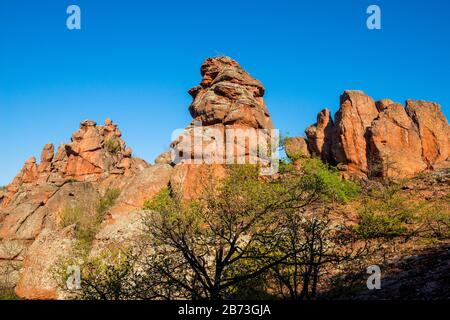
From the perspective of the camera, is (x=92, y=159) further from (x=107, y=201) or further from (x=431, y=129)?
(x=431, y=129)

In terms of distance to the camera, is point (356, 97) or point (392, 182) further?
point (356, 97)

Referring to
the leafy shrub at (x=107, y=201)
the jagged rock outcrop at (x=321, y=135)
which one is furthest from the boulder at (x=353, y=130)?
the leafy shrub at (x=107, y=201)

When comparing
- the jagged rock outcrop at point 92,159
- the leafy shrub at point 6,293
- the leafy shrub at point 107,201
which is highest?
the jagged rock outcrop at point 92,159

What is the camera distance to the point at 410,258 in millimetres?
16156

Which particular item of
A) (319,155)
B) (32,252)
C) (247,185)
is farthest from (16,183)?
(247,185)

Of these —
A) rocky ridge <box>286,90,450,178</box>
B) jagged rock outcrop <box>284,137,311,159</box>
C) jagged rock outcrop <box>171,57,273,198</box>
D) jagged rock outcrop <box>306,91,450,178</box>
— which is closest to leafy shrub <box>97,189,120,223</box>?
jagged rock outcrop <box>171,57,273,198</box>

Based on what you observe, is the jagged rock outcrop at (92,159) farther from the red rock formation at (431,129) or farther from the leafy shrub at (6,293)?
the red rock formation at (431,129)

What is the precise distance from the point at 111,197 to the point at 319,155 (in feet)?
83.8

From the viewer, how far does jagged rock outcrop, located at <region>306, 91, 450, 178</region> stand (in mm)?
34188

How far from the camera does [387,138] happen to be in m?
35.1

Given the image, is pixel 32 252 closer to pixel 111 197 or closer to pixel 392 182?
pixel 111 197

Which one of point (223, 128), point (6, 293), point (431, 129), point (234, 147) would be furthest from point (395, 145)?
point (6, 293)

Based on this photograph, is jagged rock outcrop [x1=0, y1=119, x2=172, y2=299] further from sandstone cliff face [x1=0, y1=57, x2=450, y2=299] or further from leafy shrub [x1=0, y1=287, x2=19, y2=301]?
leafy shrub [x1=0, y1=287, x2=19, y2=301]

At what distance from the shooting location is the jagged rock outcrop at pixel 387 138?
1346 inches
